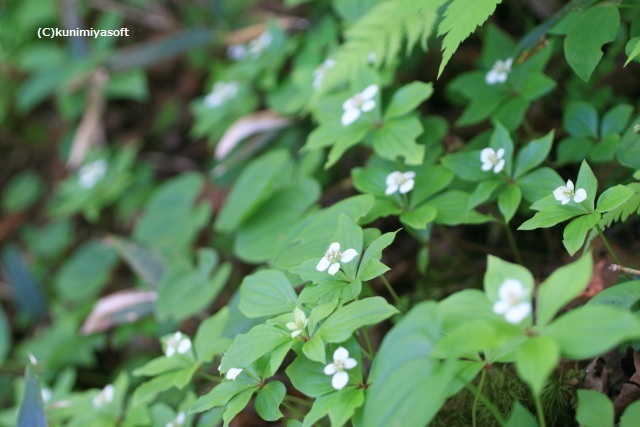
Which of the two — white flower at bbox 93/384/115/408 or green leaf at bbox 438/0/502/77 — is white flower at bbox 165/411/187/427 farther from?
green leaf at bbox 438/0/502/77

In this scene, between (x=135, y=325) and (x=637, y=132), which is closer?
(x=637, y=132)

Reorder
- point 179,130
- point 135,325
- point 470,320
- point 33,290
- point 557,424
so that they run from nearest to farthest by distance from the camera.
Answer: point 470,320 → point 557,424 → point 135,325 → point 33,290 → point 179,130

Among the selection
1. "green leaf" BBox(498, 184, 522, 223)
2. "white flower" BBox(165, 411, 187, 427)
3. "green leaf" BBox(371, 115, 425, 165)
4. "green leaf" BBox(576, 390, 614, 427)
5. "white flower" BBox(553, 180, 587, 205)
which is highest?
"green leaf" BBox(371, 115, 425, 165)

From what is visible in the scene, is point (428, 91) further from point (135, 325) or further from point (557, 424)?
point (135, 325)

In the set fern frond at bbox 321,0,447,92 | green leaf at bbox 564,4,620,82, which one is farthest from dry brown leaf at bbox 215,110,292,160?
green leaf at bbox 564,4,620,82

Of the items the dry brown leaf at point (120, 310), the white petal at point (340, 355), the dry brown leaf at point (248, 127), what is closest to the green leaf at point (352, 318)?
the white petal at point (340, 355)

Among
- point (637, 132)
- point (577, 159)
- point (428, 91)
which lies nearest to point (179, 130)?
point (428, 91)

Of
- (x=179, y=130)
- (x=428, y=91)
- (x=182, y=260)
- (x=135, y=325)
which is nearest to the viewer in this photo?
(x=428, y=91)
